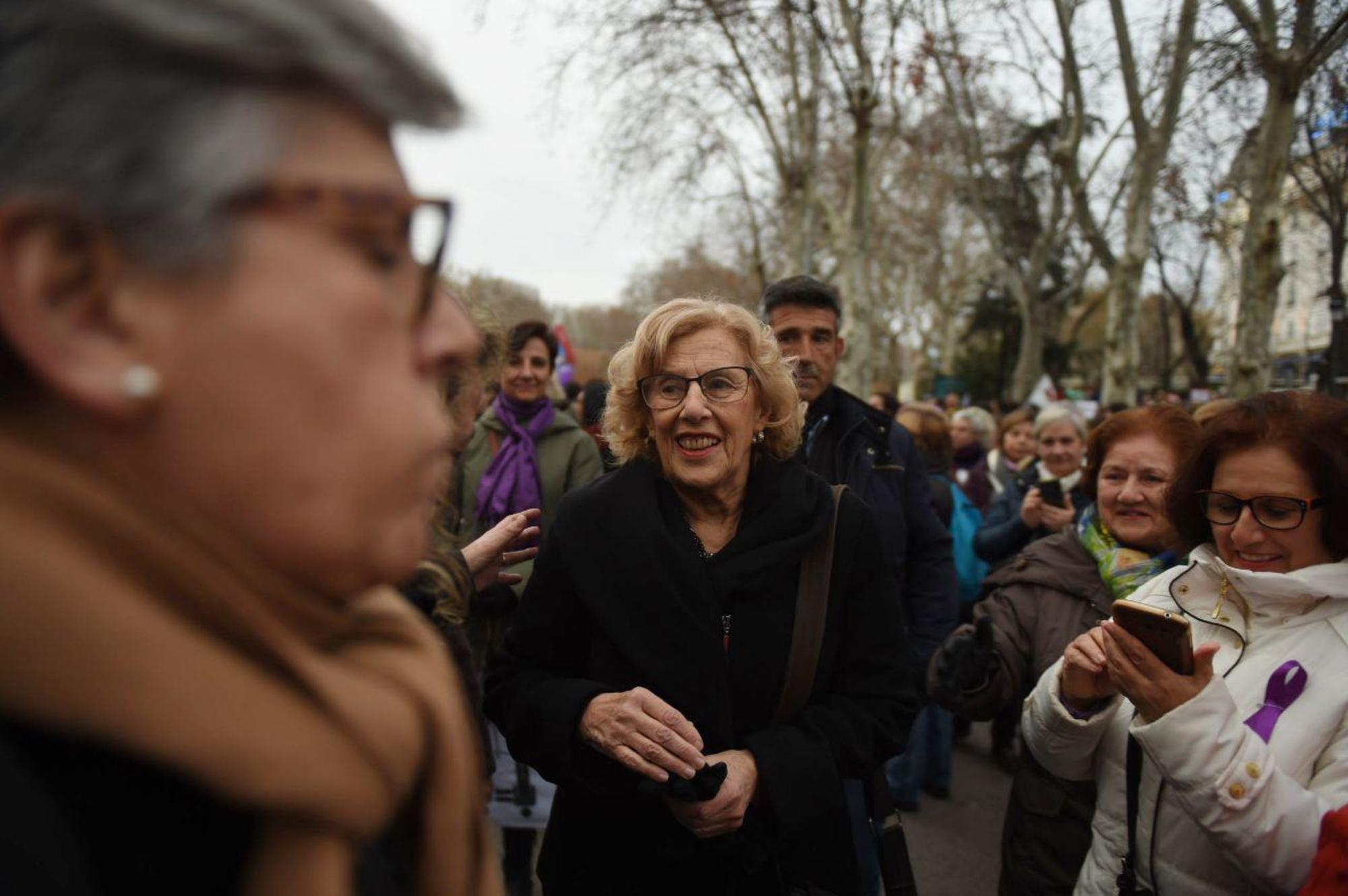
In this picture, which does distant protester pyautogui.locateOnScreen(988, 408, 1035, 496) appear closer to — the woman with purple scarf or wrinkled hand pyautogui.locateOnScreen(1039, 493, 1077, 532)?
wrinkled hand pyautogui.locateOnScreen(1039, 493, 1077, 532)

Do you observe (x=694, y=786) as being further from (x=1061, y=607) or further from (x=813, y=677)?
(x=1061, y=607)

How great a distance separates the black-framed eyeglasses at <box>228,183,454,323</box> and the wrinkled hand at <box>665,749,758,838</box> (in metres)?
1.39

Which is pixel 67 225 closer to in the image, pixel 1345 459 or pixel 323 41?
pixel 323 41

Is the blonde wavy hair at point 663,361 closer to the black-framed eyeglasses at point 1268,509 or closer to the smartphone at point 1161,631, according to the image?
the smartphone at point 1161,631

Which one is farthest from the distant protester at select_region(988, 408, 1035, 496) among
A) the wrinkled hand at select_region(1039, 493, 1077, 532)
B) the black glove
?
the black glove

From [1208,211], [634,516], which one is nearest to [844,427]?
[634,516]

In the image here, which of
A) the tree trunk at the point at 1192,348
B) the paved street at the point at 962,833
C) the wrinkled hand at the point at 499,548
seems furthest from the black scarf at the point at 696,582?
the tree trunk at the point at 1192,348

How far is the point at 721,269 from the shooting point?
4106 cm

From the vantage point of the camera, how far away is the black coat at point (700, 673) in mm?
1923

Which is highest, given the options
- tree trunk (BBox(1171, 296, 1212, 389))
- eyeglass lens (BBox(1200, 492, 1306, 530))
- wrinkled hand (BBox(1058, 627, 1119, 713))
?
tree trunk (BBox(1171, 296, 1212, 389))

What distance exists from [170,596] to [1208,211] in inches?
873

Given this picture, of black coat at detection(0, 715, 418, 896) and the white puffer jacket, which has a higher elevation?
black coat at detection(0, 715, 418, 896)

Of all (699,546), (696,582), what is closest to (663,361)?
(699,546)

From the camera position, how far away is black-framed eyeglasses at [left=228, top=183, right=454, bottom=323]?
643 millimetres
